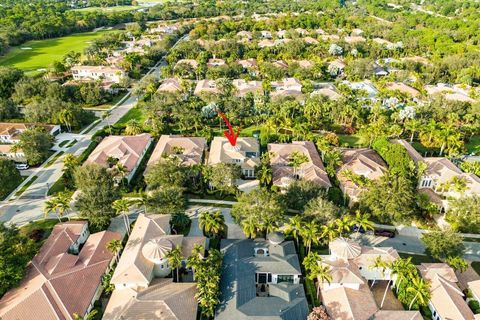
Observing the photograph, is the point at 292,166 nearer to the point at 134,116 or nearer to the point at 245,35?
the point at 134,116

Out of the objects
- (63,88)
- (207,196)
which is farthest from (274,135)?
(63,88)

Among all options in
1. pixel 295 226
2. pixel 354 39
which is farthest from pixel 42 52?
pixel 295 226

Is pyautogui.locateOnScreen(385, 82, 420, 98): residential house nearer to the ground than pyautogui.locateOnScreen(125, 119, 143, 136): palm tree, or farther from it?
nearer to the ground

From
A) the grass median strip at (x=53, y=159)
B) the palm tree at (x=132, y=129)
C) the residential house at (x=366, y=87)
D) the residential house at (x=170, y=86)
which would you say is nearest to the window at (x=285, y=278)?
the palm tree at (x=132, y=129)

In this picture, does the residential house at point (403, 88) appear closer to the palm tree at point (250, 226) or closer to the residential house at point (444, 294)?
the residential house at point (444, 294)

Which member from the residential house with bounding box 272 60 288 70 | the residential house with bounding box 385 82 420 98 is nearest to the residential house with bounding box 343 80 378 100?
the residential house with bounding box 385 82 420 98

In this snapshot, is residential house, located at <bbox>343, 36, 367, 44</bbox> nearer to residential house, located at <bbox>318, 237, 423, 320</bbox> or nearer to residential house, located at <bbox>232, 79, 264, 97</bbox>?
residential house, located at <bbox>232, 79, 264, 97</bbox>

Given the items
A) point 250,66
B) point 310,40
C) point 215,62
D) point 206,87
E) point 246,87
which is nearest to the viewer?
point 246,87
